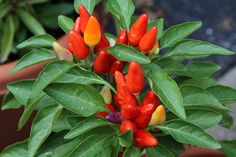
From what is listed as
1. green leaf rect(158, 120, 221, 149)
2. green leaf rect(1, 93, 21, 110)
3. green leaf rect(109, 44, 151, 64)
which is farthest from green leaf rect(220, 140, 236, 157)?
green leaf rect(1, 93, 21, 110)

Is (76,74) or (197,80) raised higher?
(76,74)

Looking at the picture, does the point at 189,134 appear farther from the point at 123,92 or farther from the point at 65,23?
the point at 65,23

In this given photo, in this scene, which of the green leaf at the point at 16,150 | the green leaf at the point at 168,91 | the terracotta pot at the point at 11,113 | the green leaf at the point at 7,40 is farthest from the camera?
the green leaf at the point at 7,40

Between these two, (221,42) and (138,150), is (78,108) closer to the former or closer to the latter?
(138,150)

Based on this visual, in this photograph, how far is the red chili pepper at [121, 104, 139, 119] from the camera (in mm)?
946

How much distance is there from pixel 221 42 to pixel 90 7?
139 cm

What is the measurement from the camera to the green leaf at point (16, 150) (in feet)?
3.68

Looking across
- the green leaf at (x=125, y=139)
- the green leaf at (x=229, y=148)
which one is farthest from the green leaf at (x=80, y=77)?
the green leaf at (x=229, y=148)

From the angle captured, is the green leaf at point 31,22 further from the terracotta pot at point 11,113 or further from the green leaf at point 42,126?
the green leaf at point 42,126

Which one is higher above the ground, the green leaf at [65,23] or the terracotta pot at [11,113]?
the green leaf at [65,23]

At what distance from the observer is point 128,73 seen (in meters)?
0.94

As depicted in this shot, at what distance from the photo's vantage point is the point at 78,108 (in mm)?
970

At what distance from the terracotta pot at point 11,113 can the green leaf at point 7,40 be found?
0.37ft

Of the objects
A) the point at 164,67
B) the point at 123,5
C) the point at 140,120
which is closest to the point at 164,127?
the point at 140,120
